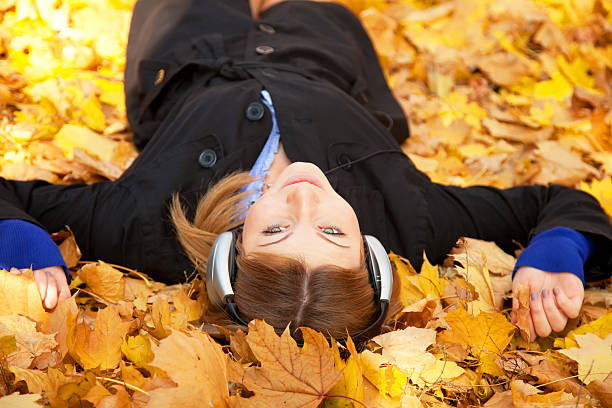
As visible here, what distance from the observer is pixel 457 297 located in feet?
5.78

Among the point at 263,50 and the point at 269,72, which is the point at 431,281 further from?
the point at 263,50

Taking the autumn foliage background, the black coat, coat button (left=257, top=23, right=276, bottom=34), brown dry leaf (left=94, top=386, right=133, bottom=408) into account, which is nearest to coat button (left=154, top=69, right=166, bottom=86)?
the black coat

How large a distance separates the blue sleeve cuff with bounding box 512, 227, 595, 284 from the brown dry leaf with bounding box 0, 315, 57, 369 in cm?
143

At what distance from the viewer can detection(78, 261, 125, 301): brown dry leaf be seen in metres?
1.84

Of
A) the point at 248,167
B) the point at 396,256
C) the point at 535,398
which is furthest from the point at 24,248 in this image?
the point at 535,398

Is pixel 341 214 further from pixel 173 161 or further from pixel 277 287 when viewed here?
pixel 173 161

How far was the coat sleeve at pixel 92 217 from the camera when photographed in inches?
79.3

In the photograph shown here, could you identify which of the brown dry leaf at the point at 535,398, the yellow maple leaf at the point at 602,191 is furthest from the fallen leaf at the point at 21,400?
the yellow maple leaf at the point at 602,191

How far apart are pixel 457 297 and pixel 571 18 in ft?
9.07

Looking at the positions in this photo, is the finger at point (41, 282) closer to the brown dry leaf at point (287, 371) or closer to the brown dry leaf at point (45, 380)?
the brown dry leaf at point (45, 380)

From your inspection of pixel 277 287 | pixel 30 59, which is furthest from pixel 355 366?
pixel 30 59

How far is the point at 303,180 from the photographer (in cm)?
180

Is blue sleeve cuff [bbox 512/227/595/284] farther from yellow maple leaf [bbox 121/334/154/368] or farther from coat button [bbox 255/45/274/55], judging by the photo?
coat button [bbox 255/45/274/55]

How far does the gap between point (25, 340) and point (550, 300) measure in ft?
4.77
